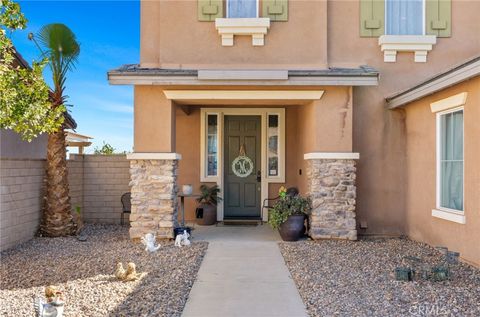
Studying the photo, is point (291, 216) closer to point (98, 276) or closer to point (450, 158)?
point (450, 158)

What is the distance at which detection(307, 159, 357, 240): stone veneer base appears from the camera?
26.9 ft

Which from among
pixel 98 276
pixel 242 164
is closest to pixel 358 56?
pixel 242 164

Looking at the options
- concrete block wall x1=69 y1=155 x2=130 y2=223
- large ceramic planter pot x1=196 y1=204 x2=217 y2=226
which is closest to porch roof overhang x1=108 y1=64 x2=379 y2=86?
large ceramic planter pot x1=196 y1=204 x2=217 y2=226

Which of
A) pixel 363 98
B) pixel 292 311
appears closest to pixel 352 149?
pixel 363 98

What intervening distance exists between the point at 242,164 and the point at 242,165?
0.08ft

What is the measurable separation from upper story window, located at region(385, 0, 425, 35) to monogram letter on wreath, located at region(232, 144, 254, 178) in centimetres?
427

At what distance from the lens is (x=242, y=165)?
34.8 ft

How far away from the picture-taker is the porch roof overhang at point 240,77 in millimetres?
7770

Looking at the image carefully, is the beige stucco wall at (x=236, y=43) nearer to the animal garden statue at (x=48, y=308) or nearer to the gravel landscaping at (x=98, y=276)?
the gravel landscaping at (x=98, y=276)

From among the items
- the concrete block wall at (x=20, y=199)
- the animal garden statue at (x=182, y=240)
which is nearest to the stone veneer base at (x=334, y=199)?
the animal garden statue at (x=182, y=240)

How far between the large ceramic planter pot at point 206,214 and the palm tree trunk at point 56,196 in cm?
282

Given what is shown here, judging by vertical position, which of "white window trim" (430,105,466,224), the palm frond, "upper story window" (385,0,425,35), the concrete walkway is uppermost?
"upper story window" (385,0,425,35)

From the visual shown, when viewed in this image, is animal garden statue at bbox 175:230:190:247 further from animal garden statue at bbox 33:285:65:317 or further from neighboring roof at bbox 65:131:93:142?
neighboring roof at bbox 65:131:93:142

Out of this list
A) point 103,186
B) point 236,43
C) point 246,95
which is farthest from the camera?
point 103,186
